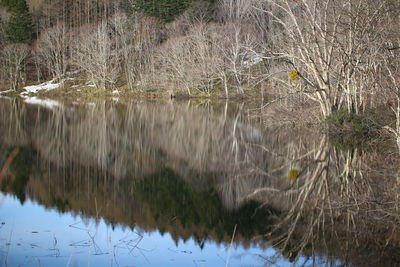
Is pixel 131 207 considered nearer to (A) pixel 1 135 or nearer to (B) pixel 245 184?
(B) pixel 245 184

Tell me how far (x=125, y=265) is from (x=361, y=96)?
50.5 ft

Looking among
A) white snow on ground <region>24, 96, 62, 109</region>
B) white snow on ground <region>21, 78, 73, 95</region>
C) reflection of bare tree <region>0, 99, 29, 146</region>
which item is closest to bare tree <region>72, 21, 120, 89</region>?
white snow on ground <region>21, 78, 73, 95</region>

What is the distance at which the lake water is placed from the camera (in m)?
6.68

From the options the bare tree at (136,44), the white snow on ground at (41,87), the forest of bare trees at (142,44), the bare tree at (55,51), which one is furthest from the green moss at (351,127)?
the bare tree at (55,51)

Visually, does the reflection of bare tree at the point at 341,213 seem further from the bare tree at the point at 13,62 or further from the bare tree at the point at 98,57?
the bare tree at the point at 13,62

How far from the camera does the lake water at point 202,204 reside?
21.9ft

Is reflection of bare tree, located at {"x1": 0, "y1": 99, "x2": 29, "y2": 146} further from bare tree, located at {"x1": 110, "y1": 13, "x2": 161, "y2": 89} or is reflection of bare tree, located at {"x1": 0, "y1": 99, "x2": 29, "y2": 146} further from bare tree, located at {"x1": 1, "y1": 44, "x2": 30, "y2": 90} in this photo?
bare tree, located at {"x1": 1, "y1": 44, "x2": 30, "y2": 90}

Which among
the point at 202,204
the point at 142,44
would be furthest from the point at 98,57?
the point at 202,204

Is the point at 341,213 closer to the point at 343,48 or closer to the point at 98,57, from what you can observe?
the point at 343,48

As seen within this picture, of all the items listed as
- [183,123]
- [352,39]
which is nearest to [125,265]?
[352,39]

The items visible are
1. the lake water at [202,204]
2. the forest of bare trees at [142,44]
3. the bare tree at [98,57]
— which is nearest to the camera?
the lake water at [202,204]

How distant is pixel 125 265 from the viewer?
6.31 m

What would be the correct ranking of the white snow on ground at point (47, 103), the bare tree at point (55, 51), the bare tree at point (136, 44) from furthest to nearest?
the bare tree at point (55, 51) < the bare tree at point (136, 44) < the white snow on ground at point (47, 103)

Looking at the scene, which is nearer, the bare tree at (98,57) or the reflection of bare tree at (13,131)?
the reflection of bare tree at (13,131)
